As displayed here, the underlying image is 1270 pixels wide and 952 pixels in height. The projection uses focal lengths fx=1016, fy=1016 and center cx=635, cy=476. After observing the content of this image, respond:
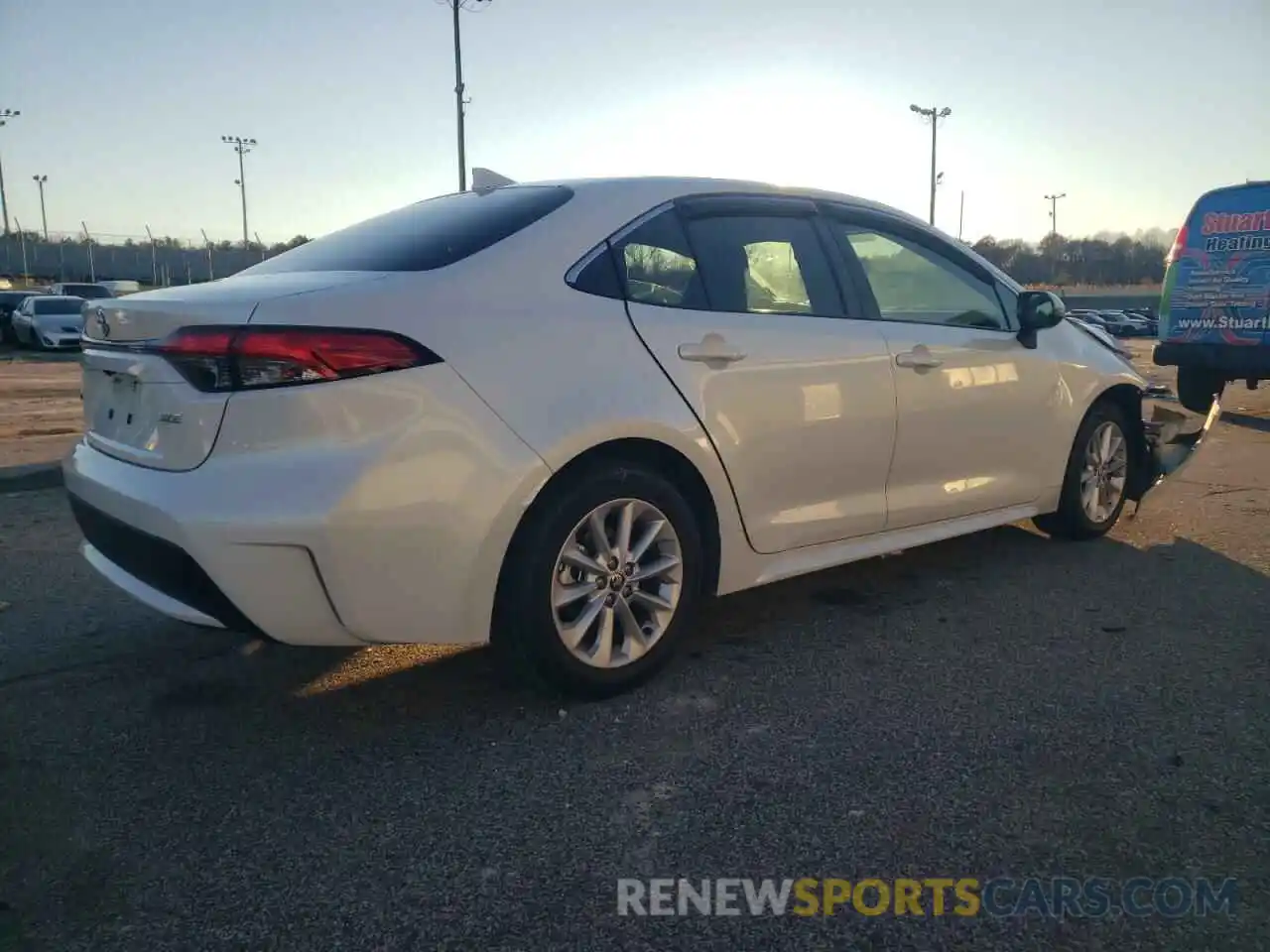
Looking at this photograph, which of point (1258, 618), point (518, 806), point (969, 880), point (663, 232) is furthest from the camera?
point (1258, 618)

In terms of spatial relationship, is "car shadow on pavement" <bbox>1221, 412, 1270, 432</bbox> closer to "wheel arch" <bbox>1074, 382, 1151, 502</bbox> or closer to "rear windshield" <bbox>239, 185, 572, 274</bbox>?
"wheel arch" <bbox>1074, 382, 1151, 502</bbox>

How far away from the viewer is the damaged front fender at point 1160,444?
17.2ft

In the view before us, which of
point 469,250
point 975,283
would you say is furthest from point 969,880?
point 975,283

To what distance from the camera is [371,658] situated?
141 inches

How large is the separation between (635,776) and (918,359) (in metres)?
2.07

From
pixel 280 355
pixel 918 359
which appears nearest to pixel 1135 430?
pixel 918 359

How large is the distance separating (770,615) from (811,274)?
4.39 ft

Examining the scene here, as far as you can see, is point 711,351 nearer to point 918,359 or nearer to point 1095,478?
point 918,359

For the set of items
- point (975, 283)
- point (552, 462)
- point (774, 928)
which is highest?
point (975, 283)

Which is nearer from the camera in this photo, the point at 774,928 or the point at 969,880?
Result: the point at 774,928

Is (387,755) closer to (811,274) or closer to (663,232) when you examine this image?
(663,232)

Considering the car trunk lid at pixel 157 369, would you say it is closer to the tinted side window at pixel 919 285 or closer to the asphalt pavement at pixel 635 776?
the asphalt pavement at pixel 635 776

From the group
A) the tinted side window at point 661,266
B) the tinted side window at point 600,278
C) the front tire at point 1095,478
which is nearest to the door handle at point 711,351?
the tinted side window at point 661,266

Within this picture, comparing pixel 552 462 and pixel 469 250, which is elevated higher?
pixel 469 250
